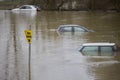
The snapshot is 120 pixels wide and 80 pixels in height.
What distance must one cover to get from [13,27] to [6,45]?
13781mm

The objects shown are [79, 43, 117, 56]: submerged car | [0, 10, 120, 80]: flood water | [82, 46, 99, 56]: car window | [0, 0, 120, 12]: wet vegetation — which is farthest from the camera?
[0, 0, 120, 12]: wet vegetation

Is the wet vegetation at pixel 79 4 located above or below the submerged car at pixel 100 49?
above

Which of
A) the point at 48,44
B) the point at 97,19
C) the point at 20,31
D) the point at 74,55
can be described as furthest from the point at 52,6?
the point at 74,55

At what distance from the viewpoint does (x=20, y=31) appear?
42094 mm

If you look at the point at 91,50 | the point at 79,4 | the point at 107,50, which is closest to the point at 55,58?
the point at 91,50

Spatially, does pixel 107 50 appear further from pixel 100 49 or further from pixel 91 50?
pixel 91 50

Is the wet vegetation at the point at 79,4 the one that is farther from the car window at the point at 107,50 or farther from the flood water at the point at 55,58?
the car window at the point at 107,50

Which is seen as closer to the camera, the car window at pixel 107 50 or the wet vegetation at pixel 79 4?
the car window at pixel 107 50

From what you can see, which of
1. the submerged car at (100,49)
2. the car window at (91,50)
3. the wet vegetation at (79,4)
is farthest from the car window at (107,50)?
the wet vegetation at (79,4)

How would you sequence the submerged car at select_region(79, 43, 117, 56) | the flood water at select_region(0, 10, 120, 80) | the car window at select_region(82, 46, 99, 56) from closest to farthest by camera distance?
the flood water at select_region(0, 10, 120, 80)
the submerged car at select_region(79, 43, 117, 56)
the car window at select_region(82, 46, 99, 56)

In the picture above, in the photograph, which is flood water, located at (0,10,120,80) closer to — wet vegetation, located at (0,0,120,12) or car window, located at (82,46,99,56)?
car window, located at (82,46,99,56)

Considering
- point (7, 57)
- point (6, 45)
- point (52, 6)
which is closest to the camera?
point (7, 57)

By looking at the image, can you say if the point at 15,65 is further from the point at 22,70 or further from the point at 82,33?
the point at 82,33

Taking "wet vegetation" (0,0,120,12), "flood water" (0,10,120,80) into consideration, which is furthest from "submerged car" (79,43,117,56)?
"wet vegetation" (0,0,120,12)
